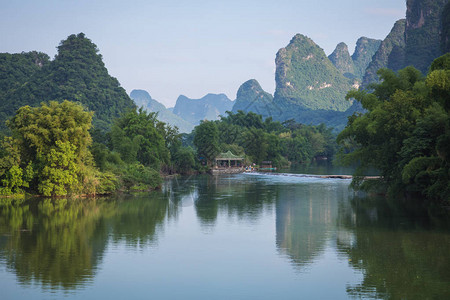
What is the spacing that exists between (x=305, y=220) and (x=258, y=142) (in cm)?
5824

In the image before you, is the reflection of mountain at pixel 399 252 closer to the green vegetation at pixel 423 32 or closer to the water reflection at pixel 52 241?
the water reflection at pixel 52 241

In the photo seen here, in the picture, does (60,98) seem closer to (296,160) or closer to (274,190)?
(296,160)

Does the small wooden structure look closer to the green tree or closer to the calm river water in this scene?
the green tree

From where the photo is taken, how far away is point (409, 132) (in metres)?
27.8

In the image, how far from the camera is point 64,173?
3009 centimetres

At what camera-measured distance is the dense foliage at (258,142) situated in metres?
71.8

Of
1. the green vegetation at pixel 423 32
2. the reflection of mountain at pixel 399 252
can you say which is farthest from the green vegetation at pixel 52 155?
the green vegetation at pixel 423 32

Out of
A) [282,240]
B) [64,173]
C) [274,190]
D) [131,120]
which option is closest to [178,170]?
[131,120]

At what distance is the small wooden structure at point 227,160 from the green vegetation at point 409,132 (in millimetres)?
36158

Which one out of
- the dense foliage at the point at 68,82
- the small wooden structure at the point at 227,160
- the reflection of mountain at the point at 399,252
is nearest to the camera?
the reflection of mountain at the point at 399,252

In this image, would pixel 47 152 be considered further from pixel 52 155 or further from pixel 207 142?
pixel 207 142

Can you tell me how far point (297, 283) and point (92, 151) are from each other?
24425mm

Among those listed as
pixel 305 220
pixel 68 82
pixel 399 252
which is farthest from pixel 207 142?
pixel 399 252

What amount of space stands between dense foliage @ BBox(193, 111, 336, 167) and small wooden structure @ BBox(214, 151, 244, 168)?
3.97 feet
